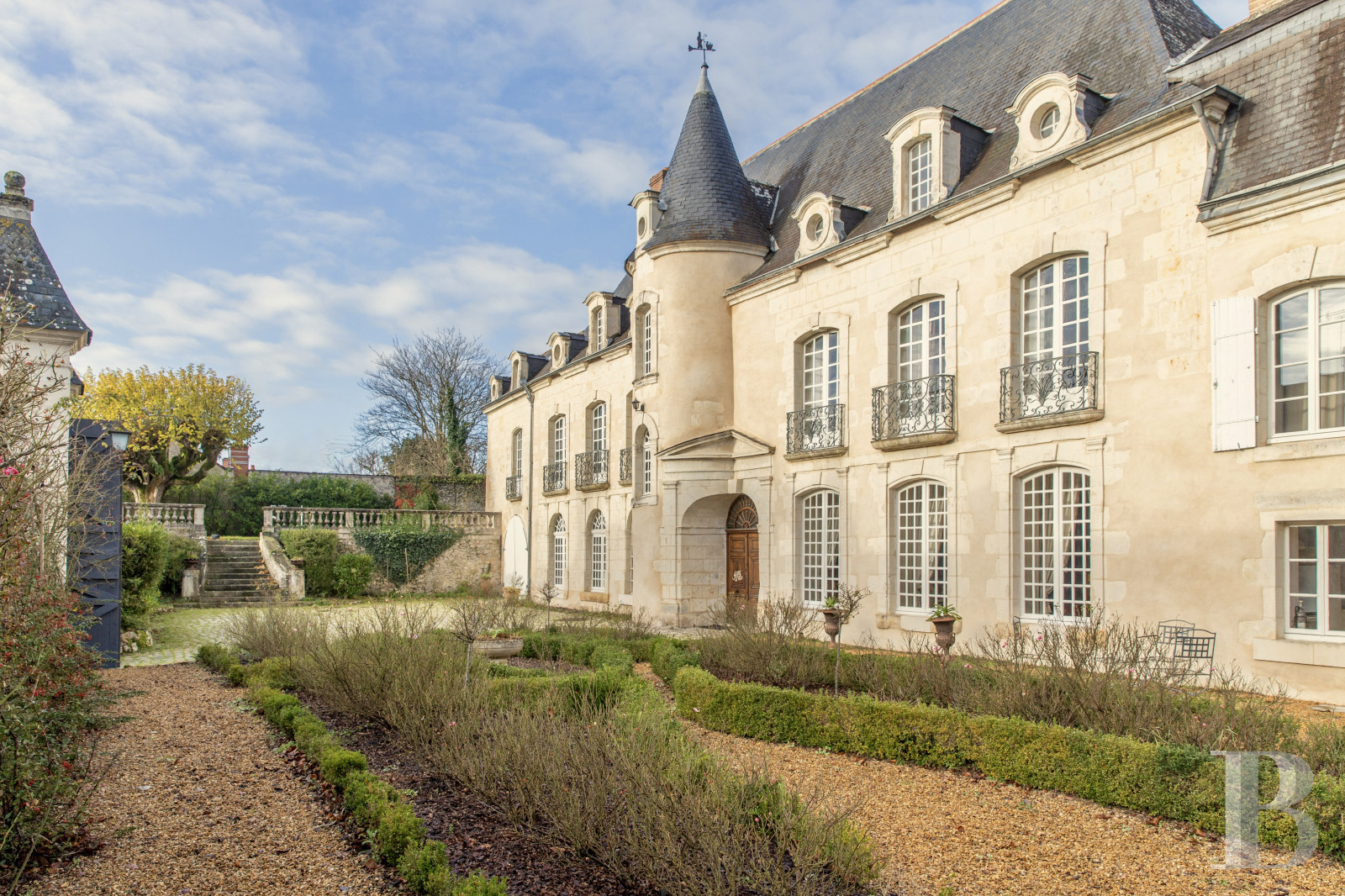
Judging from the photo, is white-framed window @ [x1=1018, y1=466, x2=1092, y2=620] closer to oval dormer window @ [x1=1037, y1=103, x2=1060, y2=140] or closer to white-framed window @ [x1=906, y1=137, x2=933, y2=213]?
oval dormer window @ [x1=1037, y1=103, x2=1060, y2=140]

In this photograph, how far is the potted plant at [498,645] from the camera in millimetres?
9656

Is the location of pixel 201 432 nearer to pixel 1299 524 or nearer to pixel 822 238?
pixel 822 238

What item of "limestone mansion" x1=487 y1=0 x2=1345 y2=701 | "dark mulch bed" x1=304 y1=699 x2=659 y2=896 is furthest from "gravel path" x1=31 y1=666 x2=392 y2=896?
"limestone mansion" x1=487 y1=0 x2=1345 y2=701

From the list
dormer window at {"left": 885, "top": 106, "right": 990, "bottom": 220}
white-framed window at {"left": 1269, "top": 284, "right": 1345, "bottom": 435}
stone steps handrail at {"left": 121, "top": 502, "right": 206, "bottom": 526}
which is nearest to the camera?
white-framed window at {"left": 1269, "top": 284, "right": 1345, "bottom": 435}

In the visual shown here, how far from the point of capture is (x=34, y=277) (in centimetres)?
1285

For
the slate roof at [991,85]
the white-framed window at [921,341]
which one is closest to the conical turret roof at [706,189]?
the slate roof at [991,85]

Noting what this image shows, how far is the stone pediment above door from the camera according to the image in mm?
15875

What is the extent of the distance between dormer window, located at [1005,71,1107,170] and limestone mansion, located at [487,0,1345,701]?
0.04 meters

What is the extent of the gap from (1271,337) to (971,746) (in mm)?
5733

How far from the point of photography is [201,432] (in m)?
28.8

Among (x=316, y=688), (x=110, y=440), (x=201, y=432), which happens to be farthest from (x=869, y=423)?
(x=201, y=432)

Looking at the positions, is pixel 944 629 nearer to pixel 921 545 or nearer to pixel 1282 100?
pixel 921 545

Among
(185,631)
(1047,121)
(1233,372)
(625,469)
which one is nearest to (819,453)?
(1047,121)

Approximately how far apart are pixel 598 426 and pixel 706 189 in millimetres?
7478
